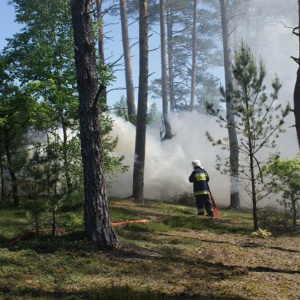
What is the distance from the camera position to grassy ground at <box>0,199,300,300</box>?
208 inches

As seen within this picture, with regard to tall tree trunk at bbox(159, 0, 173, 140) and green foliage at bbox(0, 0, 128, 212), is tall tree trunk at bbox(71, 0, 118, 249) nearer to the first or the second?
green foliage at bbox(0, 0, 128, 212)

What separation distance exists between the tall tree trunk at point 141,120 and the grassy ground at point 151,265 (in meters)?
5.17

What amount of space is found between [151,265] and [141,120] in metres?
9.66

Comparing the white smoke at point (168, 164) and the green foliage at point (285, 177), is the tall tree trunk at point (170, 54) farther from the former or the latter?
the green foliage at point (285, 177)

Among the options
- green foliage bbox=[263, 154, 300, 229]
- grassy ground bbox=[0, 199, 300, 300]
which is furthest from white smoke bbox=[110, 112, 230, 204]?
grassy ground bbox=[0, 199, 300, 300]

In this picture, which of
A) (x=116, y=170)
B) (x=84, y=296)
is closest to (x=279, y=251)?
(x=84, y=296)

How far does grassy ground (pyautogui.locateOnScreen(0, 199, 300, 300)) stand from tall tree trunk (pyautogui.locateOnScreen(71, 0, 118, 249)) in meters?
0.37

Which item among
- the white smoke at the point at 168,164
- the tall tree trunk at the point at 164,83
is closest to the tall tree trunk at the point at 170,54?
the tall tree trunk at the point at 164,83

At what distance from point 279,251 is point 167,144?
14175mm

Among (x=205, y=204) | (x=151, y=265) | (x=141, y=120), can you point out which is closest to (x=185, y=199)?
(x=141, y=120)

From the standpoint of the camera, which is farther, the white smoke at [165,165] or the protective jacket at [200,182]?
the white smoke at [165,165]

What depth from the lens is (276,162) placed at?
10297mm

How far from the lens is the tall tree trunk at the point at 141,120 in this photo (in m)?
15.5

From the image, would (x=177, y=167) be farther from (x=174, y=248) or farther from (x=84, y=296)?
(x=84, y=296)
